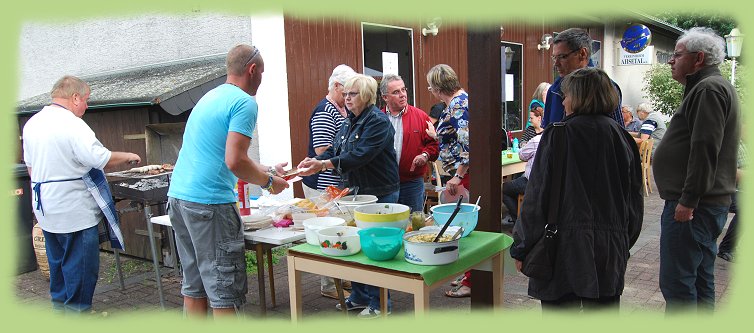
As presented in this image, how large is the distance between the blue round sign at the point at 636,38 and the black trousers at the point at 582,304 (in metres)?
12.6

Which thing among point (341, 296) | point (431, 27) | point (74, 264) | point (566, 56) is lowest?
point (341, 296)

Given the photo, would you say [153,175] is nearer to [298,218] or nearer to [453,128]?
[298,218]

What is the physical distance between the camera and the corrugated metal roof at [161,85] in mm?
5023

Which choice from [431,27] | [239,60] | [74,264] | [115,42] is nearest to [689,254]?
[239,60]

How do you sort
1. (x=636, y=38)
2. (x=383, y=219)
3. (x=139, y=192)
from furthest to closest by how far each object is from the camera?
1. (x=636, y=38)
2. (x=139, y=192)
3. (x=383, y=219)

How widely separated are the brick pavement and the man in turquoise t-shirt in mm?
1245

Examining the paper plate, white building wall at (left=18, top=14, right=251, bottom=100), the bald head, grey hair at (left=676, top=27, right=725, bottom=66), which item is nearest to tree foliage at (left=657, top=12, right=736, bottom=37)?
white building wall at (left=18, top=14, right=251, bottom=100)

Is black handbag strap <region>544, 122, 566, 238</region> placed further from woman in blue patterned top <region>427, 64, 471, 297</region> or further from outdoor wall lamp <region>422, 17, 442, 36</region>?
outdoor wall lamp <region>422, 17, 442, 36</region>

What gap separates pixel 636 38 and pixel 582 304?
13.1m

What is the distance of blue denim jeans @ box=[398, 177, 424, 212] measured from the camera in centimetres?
422

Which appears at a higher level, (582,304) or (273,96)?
(273,96)

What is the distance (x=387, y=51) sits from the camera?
760 centimetres

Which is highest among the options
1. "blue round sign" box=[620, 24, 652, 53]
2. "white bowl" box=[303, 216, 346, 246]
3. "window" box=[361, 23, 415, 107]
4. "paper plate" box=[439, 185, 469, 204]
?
"blue round sign" box=[620, 24, 652, 53]

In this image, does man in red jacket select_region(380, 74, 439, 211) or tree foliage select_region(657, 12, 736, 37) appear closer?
man in red jacket select_region(380, 74, 439, 211)
